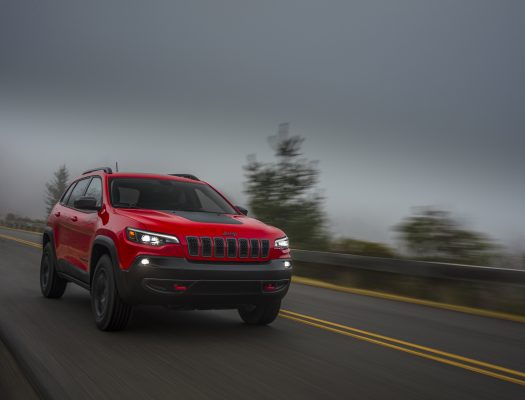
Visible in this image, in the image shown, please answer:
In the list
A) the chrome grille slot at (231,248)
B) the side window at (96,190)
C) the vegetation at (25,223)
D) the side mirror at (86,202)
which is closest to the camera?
the chrome grille slot at (231,248)

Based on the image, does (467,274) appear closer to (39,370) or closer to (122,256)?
(122,256)

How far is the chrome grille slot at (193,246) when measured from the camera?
5.74 metres

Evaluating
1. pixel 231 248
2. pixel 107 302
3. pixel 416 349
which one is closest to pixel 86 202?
pixel 107 302

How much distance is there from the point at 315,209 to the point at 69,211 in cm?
1227

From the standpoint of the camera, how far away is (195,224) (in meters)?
5.95

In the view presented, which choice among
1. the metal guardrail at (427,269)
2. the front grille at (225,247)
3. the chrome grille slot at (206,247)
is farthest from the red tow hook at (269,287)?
the metal guardrail at (427,269)

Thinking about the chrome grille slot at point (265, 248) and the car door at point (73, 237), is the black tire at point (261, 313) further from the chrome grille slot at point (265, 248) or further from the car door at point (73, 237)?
the car door at point (73, 237)

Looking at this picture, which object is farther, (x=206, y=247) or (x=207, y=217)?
(x=207, y=217)

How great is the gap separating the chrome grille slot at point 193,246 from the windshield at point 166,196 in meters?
1.17

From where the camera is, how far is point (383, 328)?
7078 millimetres

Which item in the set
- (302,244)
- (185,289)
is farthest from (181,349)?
(302,244)

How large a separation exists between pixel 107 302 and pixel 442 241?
8.05m

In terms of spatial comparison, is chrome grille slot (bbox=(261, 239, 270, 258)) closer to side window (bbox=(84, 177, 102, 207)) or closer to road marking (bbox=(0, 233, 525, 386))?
road marking (bbox=(0, 233, 525, 386))

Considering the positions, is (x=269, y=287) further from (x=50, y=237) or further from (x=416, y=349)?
(x=50, y=237)
